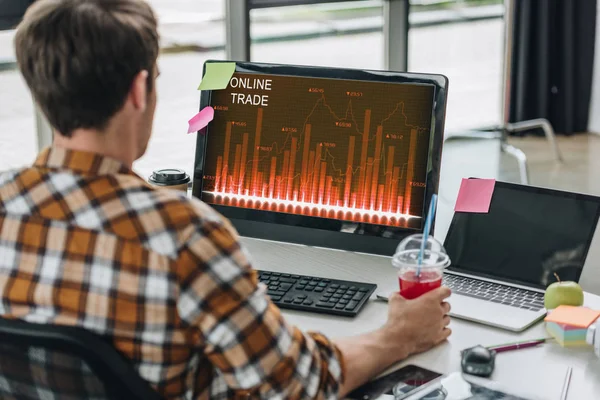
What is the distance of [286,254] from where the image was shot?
6.13 feet

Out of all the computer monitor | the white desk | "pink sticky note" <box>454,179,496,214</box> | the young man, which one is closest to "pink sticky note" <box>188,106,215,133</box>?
the computer monitor

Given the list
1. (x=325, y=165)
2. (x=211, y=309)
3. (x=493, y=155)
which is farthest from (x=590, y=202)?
(x=493, y=155)

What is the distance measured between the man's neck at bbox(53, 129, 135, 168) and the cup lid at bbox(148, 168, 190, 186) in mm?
852

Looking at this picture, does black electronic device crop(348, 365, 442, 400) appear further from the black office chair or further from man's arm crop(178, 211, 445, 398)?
the black office chair

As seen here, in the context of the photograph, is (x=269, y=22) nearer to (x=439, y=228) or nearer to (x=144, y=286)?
(x=439, y=228)

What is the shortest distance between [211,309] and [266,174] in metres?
0.84

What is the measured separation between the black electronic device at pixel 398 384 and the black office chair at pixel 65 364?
36 cm

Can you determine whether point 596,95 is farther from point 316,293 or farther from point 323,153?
point 316,293

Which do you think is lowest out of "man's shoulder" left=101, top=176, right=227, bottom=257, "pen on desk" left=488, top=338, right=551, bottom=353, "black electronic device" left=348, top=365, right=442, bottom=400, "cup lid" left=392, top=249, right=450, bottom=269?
"black electronic device" left=348, top=365, right=442, bottom=400

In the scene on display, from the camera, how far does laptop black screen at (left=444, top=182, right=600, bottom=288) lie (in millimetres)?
1599

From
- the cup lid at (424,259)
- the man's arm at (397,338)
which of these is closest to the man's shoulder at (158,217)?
the man's arm at (397,338)

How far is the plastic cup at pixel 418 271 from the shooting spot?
1413mm

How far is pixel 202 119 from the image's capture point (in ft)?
6.16

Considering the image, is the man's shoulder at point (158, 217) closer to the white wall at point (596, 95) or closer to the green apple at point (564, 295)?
the green apple at point (564, 295)
